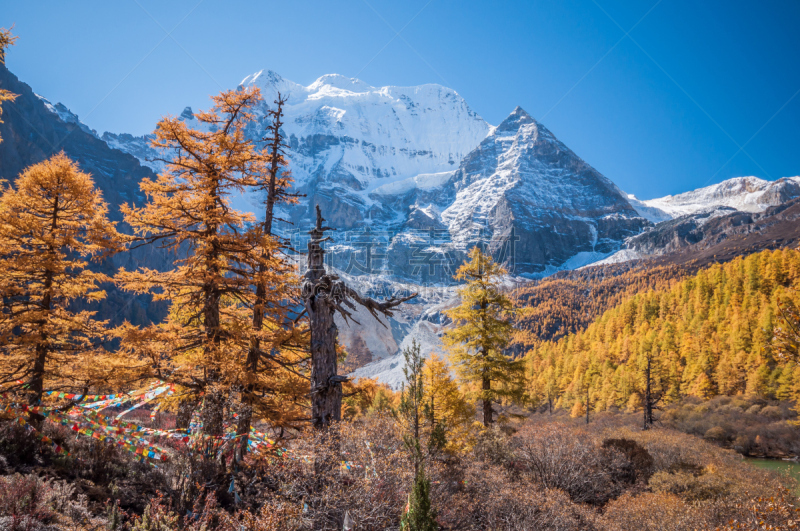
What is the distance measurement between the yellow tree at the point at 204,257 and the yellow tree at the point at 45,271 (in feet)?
7.50

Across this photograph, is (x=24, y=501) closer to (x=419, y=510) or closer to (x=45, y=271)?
(x=419, y=510)

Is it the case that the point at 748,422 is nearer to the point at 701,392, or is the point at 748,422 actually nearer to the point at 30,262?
the point at 701,392

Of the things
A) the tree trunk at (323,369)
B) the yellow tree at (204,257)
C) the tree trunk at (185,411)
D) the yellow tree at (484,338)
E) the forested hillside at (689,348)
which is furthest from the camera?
the forested hillside at (689,348)

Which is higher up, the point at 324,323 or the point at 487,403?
the point at 324,323

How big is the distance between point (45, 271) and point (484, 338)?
51.8 feet

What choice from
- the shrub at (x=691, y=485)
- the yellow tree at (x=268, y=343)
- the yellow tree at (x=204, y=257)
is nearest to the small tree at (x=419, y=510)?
the yellow tree at (x=268, y=343)

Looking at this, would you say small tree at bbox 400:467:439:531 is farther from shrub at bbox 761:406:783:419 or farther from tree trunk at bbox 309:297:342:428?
shrub at bbox 761:406:783:419

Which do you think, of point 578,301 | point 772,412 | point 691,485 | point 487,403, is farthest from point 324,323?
point 578,301

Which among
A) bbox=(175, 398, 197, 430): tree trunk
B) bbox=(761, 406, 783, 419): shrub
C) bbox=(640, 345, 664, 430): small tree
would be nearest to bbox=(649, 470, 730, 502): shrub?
bbox=(175, 398, 197, 430): tree trunk

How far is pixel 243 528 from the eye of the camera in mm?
5465

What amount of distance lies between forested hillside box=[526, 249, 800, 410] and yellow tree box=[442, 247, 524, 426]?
47.4ft

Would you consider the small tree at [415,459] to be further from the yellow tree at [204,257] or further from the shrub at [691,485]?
the shrub at [691,485]

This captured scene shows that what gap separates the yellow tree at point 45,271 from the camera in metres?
11.1

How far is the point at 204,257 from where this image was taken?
1036 centimetres
